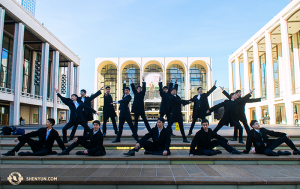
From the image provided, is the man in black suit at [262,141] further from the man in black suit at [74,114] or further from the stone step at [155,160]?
the man in black suit at [74,114]

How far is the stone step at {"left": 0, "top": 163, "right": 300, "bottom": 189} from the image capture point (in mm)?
3434

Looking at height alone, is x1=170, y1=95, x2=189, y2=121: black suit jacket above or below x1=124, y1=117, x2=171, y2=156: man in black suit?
above

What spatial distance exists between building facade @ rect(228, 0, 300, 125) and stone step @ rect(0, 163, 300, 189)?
20.7m

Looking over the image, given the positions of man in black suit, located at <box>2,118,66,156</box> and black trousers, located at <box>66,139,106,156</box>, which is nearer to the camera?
black trousers, located at <box>66,139,106,156</box>

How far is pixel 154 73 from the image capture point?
45031mm

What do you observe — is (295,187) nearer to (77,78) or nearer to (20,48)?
(20,48)

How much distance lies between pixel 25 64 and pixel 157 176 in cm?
3087

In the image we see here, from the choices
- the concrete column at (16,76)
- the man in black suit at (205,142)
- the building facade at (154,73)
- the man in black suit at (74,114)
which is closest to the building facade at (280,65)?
the building facade at (154,73)

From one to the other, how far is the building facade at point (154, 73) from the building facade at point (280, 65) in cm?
1259

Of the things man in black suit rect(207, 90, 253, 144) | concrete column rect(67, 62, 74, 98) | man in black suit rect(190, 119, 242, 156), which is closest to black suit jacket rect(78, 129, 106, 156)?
man in black suit rect(190, 119, 242, 156)

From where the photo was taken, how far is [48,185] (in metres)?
3.53

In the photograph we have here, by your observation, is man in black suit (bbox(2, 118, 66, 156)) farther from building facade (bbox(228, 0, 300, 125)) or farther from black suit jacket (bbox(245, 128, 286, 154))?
building facade (bbox(228, 0, 300, 125))

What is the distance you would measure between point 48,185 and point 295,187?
14.5 feet

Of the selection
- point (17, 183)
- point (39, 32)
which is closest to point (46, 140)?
point (17, 183)
